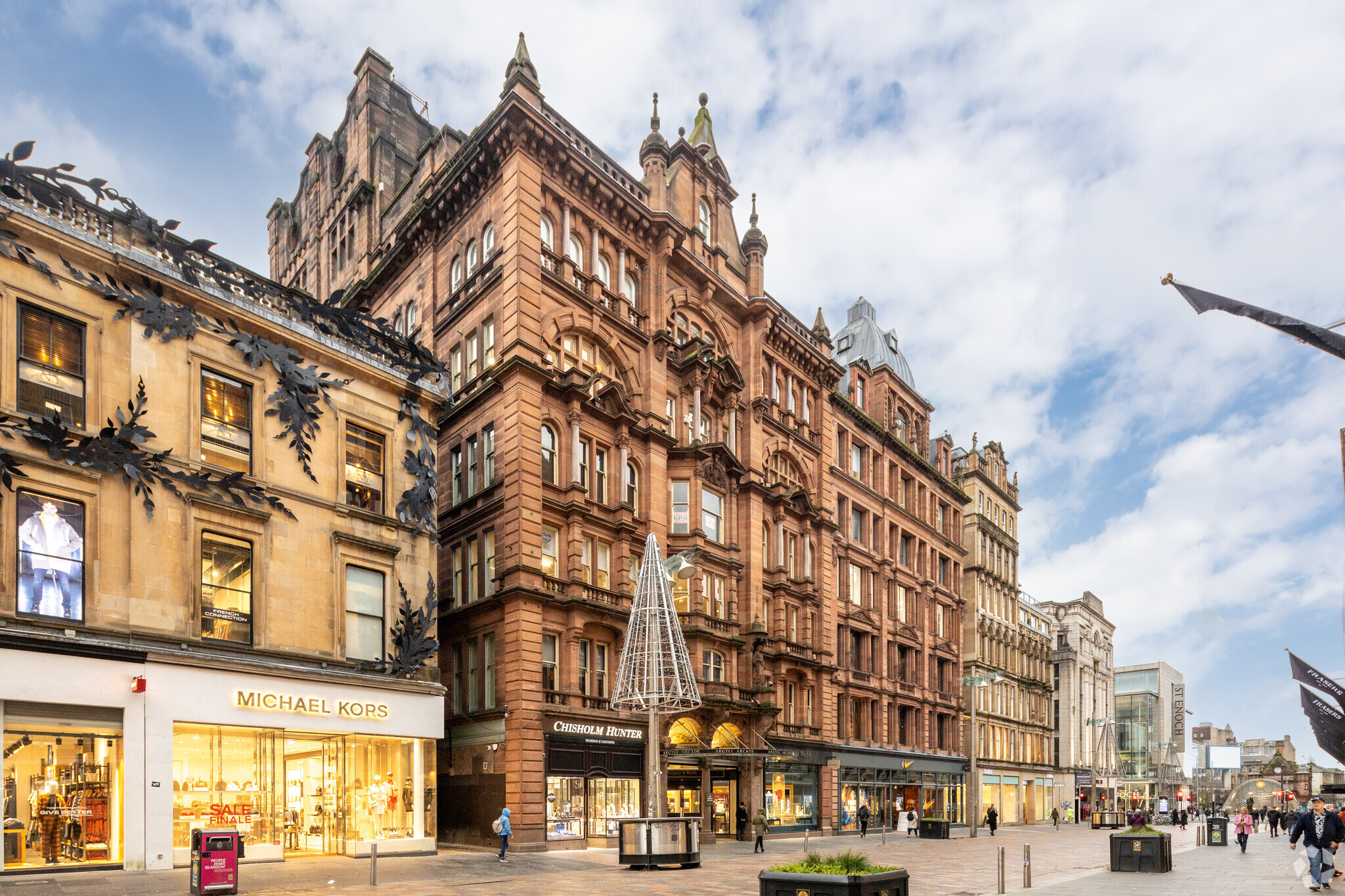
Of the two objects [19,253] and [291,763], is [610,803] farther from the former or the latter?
[19,253]

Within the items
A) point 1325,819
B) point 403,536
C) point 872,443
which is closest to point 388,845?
point 403,536

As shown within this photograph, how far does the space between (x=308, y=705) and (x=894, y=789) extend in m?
42.1

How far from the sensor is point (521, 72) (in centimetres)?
3534

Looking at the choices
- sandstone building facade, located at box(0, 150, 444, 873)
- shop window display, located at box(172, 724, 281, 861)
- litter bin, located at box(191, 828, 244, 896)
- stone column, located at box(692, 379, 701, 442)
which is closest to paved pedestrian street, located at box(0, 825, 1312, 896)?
litter bin, located at box(191, 828, 244, 896)

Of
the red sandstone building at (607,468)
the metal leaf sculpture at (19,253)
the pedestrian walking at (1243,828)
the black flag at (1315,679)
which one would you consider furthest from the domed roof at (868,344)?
the metal leaf sculpture at (19,253)

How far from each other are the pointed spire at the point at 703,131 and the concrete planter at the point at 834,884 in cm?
4079

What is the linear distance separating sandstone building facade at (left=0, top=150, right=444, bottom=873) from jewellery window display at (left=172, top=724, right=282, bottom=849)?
0.18ft

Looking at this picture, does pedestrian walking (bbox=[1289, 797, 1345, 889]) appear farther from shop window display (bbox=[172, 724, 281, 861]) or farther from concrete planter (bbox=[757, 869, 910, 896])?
shop window display (bbox=[172, 724, 281, 861])

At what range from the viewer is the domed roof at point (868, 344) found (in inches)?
2712

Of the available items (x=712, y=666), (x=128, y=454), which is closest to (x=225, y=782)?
(x=128, y=454)

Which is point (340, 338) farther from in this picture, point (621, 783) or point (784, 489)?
point (784, 489)

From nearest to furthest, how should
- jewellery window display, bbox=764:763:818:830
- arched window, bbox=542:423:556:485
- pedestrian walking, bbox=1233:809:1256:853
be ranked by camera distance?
1. arched window, bbox=542:423:556:485
2. pedestrian walking, bbox=1233:809:1256:853
3. jewellery window display, bbox=764:763:818:830

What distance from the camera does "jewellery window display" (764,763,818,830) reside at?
45062 millimetres

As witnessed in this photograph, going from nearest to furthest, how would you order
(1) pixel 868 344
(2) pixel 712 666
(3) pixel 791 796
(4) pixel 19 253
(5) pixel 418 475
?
(4) pixel 19 253, (5) pixel 418 475, (2) pixel 712 666, (3) pixel 791 796, (1) pixel 868 344
